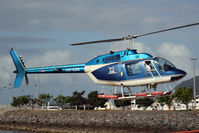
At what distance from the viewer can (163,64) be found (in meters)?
39.7

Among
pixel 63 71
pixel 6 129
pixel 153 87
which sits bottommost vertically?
pixel 6 129

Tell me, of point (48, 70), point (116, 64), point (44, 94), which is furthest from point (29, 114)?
point (44, 94)

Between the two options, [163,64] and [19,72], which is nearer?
[163,64]

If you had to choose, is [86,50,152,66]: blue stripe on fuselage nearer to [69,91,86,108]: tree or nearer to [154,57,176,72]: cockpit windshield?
[154,57,176,72]: cockpit windshield

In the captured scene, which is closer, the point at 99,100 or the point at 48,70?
the point at 48,70

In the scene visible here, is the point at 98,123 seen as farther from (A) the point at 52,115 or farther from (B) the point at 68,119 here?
(A) the point at 52,115

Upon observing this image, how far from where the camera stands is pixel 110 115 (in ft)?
141

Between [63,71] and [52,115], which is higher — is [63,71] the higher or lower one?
the higher one

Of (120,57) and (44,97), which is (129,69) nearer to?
(120,57)

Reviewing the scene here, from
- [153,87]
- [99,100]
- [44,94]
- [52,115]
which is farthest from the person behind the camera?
[44,94]

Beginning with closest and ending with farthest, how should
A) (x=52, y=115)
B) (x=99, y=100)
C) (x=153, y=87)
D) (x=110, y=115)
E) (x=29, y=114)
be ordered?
1. (x=153, y=87)
2. (x=110, y=115)
3. (x=52, y=115)
4. (x=29, y=114)
5. (x=99, y=100)

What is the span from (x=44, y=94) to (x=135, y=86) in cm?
7295

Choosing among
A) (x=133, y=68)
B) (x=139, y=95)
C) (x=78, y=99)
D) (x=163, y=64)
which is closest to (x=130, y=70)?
(x=133, y=68)

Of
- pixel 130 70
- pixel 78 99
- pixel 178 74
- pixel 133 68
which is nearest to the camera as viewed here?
pixel 178 74
